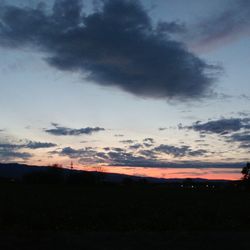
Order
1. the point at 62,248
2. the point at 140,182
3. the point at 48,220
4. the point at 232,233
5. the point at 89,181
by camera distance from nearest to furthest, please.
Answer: the point at 62,248, the point at 232,233, the point at 48,220, the point at 89,181, the point at 140,182

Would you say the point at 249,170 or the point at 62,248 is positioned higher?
the point at 249,170

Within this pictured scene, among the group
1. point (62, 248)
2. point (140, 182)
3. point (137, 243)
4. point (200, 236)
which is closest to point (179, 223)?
point (200, 236)

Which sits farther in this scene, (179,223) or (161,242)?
(179,223)

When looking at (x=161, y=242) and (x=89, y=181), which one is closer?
(x=161, y=242)

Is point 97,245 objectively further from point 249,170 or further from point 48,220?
point 249,170

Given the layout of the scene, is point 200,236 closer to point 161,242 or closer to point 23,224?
point 161,242

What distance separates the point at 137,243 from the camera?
52.1ft

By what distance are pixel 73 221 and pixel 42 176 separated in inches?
4886

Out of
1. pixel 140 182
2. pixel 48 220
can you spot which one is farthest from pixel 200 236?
pixel 140 182

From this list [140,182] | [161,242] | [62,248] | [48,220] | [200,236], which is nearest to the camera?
[62,248]

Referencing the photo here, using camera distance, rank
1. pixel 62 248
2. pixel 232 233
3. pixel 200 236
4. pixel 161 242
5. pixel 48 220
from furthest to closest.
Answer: pixel 48 220
pixel 232 233
pixel 200 236
pixel 161 242
pixel 62 248

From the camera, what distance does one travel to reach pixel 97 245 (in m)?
15.6

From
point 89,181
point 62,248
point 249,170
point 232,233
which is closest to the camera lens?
point 62,248

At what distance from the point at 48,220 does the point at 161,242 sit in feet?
28.0
